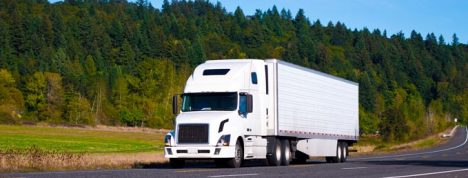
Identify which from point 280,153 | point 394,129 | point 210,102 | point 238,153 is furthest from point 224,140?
point 394,129

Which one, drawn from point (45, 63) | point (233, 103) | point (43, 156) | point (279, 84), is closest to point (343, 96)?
point (279, 84)

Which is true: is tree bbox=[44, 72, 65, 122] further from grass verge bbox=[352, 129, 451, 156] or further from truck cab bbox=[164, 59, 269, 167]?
truck cab bbox=[164, 59, 269, 167]

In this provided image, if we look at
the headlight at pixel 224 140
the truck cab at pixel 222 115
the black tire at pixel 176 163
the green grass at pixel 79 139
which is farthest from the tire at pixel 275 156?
the green grass at pixel 79 139

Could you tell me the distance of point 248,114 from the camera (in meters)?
31.1

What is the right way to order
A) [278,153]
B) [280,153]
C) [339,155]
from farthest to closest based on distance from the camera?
[339,155] → [280,153] → [278,153]

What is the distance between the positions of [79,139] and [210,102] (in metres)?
54.8

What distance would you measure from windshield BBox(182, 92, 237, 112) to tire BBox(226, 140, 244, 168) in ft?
4.37

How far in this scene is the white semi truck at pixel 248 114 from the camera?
29.4 meters

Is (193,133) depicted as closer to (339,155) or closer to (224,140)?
(224,140)

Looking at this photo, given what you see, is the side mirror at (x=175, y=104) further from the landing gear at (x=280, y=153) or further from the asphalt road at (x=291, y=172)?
the landing gear at (x=280, y=153)

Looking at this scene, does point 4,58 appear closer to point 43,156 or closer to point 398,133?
point 398,133

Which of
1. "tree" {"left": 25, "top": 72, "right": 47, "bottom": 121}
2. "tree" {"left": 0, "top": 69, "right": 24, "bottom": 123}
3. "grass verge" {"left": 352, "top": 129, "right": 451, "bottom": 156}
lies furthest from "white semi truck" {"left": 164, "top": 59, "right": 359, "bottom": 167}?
"tree" {"left": 25, "top": 72, "right": 47, "bottom": 121}

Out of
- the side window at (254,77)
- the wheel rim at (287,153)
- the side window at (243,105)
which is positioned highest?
the side window at (254,77)

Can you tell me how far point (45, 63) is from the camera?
184 m
